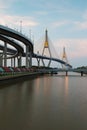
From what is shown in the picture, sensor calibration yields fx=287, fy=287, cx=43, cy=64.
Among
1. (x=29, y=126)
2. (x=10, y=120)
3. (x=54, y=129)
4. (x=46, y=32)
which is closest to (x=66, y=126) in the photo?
(x=54, y=129)

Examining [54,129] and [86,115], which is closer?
[54,129]

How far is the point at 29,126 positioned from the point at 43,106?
691cm

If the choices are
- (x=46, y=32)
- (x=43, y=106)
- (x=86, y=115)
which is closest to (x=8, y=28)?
(x=43, y=106)

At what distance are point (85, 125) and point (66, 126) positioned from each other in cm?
104

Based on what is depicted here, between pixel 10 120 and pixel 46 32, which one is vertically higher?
pixel 46 32

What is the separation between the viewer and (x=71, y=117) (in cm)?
1673

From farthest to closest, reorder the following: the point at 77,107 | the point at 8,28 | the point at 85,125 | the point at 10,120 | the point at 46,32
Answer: the point at 46,32 → the point at 8,28 → the point at 77,107 → the point at 10,120 → the point at 85,125

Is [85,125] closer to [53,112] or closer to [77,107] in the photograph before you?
[53,112]

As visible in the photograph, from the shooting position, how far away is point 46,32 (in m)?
106

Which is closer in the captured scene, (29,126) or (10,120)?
(29,126)

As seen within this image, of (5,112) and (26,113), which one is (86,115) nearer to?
(26,113)

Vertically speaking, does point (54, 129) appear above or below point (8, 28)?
below

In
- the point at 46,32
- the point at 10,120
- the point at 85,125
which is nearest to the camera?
the point at 85,125

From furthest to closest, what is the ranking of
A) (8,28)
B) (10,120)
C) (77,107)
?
1. (8,28)
2. (77,107)
3. (10,120)
